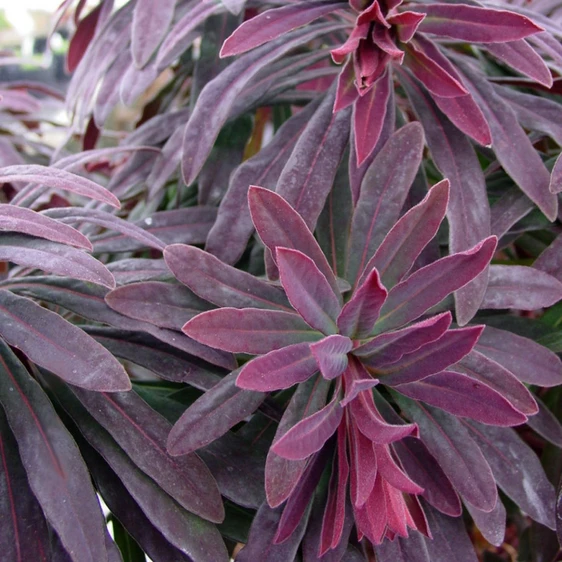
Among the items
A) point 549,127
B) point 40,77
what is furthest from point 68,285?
point 40,77

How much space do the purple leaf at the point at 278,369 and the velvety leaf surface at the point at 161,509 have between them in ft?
0.68

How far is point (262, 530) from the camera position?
0.72 metres

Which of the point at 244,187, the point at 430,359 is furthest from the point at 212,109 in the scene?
the point at 430,359

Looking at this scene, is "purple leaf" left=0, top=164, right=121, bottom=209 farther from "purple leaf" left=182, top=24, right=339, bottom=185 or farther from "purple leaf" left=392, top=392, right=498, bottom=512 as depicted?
"purple leaf" left=392, top=392, right=498, bottom=512

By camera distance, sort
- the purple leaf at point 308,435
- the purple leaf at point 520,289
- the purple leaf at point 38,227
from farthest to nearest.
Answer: the purple leaf at point 520,289, the purple leaf at point 38,227, the purple leaf at point 308,435

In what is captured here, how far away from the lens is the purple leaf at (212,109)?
2.63 ft

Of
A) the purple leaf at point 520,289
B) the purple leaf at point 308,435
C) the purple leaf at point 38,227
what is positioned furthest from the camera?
the purple leaf at point 520,289

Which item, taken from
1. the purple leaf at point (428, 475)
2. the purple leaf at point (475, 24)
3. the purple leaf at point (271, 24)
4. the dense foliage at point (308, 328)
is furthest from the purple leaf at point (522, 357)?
the purple leaf at point (271, 24)

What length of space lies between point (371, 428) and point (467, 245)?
289 mm

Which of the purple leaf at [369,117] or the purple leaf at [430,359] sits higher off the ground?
the purple leaf at [369,117]

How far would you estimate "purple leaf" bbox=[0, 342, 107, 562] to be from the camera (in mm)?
627

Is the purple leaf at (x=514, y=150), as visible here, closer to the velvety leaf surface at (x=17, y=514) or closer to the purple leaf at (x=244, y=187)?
the purple leaf at (x=244, y=187)

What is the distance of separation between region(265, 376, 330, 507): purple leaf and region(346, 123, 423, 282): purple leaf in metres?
0.15

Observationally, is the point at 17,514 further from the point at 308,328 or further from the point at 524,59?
the point at 524,59
